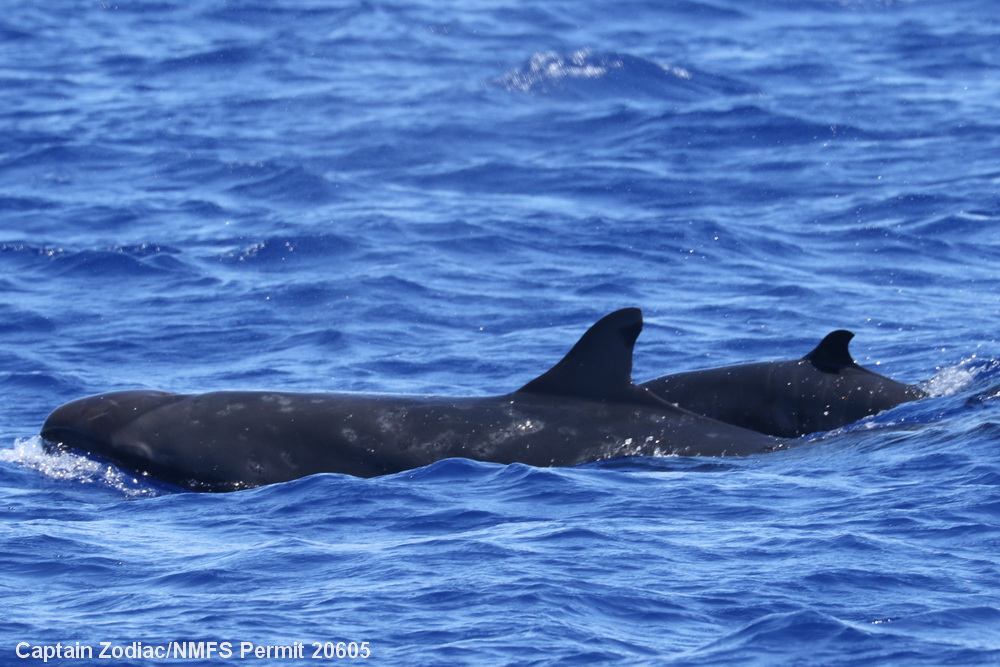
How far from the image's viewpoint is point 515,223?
81.8 ft

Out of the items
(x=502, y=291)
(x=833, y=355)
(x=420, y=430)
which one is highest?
(x=833, y=355)

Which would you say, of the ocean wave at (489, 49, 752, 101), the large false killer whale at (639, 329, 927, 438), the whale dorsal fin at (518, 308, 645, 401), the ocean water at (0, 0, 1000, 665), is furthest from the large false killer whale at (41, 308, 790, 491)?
the ocean wave at (489, 49, 752, 101)

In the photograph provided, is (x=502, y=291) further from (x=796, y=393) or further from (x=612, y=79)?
(x=612, y=79)

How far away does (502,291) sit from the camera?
2177 cm

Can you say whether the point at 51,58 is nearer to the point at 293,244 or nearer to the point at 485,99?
the point at 485,99

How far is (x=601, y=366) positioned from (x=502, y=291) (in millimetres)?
8724

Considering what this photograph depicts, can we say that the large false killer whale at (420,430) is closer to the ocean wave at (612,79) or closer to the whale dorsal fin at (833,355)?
the whale dorsal fin at (833,355)

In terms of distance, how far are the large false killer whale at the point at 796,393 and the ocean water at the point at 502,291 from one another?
385mm

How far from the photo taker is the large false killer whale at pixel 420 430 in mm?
13000

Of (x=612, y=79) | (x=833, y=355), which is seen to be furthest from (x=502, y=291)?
(x=612, y=79)

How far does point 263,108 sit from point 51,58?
→ 8.28m

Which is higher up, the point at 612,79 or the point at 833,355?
the point at 612,79

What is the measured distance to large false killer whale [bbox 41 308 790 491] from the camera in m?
13.0

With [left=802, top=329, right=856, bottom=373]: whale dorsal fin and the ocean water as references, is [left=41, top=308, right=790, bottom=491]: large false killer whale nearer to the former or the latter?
the ocean water
